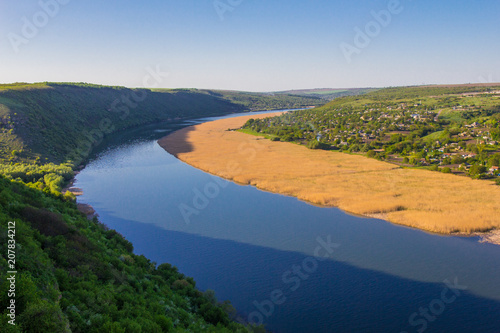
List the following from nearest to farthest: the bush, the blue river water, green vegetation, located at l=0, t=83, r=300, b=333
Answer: green vegetation, located at l=0, t=83, r=300, b=333 → the blue river water → the bush

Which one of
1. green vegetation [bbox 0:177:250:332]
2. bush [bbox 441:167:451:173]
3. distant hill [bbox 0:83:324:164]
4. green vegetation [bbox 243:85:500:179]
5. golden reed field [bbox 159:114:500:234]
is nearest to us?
green vegetation [bbox 0:177:250:332]

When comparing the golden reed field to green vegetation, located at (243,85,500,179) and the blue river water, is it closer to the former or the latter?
the blue river water

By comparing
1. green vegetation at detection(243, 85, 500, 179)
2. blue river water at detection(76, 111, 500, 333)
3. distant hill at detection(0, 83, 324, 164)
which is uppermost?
distant hill at detection(0, 83, 324, 164)

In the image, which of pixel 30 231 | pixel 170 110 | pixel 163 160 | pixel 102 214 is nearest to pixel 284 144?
pixel 163 160

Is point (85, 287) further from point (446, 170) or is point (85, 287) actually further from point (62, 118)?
point (62, 118)

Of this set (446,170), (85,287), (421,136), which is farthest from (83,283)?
(421,136)

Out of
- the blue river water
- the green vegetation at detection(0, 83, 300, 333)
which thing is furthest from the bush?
the green vegetation at detection(0, 83, 300, 333)

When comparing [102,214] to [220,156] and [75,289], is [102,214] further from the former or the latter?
[220,156]
